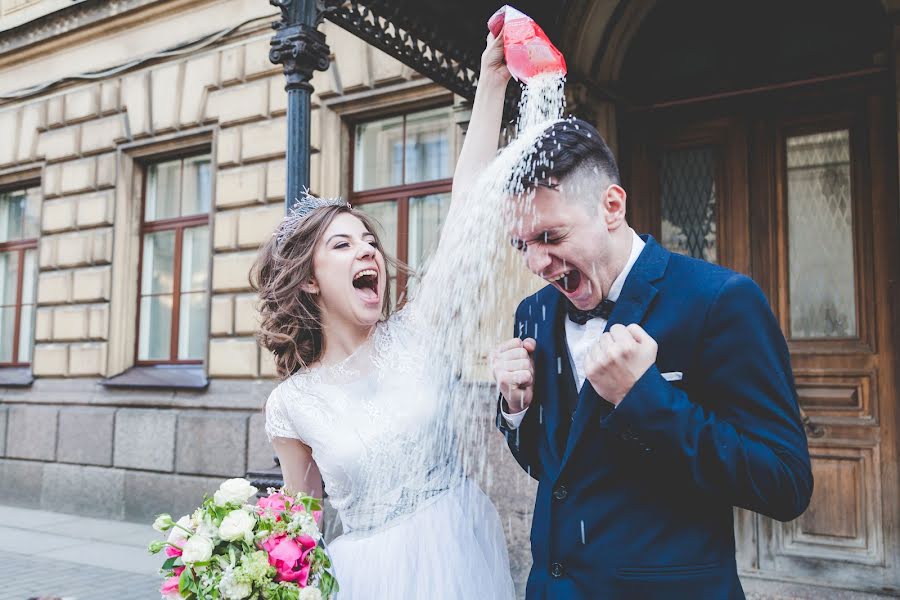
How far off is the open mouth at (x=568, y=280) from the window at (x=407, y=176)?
204 inches

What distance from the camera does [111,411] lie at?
28.9ft

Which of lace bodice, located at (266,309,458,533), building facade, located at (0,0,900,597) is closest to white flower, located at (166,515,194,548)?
lace bodice, located at (266,309,458,533)

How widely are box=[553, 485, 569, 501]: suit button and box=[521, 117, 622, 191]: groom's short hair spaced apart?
629 mm

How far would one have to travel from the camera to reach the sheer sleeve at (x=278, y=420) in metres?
2.46

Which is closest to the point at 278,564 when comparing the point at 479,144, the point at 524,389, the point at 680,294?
the point at 524,389

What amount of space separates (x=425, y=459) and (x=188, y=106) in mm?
7236

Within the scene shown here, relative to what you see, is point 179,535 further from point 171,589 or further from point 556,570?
point 556,570

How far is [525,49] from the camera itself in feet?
7.13

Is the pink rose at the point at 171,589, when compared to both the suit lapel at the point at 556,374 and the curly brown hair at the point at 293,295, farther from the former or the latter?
the suit lapel at the point at 556,374

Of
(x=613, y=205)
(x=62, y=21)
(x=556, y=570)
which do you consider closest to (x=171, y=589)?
(x=556, y=570)

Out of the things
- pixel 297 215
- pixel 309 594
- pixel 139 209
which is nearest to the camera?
pixel 309 594

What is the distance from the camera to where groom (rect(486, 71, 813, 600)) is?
1.44m

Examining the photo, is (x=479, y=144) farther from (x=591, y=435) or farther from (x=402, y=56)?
(x=402, y=56)

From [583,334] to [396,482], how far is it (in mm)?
886
